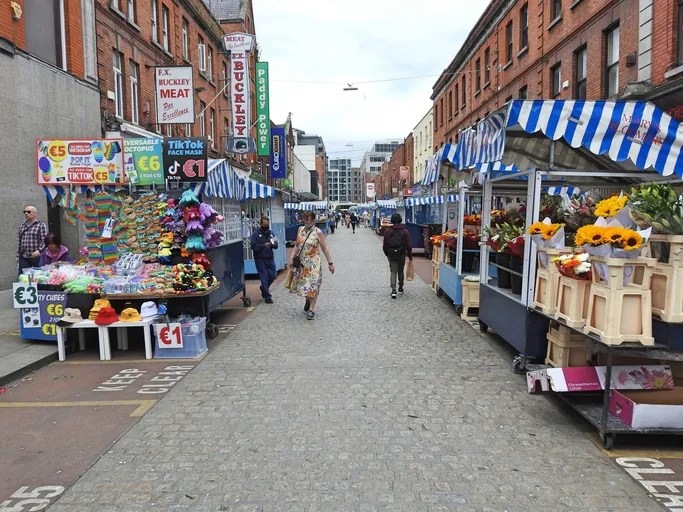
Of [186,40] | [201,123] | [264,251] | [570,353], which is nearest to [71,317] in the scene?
[264,251]

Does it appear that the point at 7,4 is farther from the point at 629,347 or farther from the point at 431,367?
the point at 629,347

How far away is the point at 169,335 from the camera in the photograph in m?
6.59

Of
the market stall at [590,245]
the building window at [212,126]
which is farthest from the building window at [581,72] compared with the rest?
the building window at [212,126]

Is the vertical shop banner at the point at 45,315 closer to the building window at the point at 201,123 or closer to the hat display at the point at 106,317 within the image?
the hat display at the point at 106,317

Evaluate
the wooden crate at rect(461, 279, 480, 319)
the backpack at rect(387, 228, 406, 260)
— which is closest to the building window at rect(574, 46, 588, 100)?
the backpack at rect(387, 228, 406, 260)

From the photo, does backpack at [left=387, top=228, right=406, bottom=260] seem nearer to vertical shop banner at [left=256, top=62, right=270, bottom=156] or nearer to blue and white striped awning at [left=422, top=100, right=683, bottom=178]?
blue and white striped awning at [left=422, top=100, right=683, bottom=178]

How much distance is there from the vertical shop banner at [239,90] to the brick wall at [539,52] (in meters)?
10.7

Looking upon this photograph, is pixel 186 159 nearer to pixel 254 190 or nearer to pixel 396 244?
pixel 254 190

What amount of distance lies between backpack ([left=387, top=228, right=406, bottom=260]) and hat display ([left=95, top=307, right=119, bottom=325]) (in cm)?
596

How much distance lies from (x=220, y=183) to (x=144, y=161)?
1.40 metres

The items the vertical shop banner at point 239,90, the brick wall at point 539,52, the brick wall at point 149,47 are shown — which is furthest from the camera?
the vertical shop banner at point 239,90

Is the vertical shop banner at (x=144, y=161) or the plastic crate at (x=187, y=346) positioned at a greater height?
the vertical shop banner at (x=144, y=161)

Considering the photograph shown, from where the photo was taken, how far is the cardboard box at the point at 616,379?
4242 mm

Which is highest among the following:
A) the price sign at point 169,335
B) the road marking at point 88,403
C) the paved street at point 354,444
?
the price sign at point 169,335
